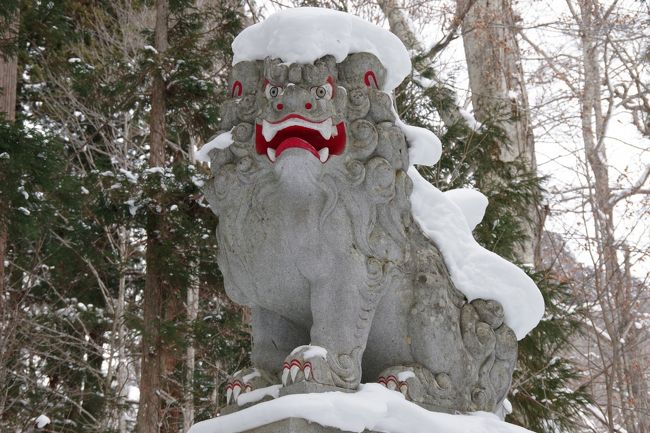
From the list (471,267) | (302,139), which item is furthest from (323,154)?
(471,267)

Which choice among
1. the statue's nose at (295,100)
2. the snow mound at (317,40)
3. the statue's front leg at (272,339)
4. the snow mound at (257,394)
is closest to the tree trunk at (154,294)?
the statue's front leg at (272,339)

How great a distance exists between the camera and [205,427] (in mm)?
3143

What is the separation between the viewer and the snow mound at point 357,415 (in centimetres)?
278

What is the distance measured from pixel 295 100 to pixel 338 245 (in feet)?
1.97

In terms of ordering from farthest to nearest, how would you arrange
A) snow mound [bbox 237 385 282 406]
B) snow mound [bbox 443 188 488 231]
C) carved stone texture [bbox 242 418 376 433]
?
snow mound [bbox 443 188 488 231]
snow mound [bbox 237 385 282 406]
carved stone texture [bbox 242 418 376 433]

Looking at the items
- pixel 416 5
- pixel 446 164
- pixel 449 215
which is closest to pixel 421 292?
pixel 449 215

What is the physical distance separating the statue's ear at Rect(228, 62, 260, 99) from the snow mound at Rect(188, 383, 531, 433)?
135cm

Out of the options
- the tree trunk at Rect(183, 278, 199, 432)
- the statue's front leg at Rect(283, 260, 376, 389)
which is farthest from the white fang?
the tree trunk at Rect(183, 278, 199, 432)

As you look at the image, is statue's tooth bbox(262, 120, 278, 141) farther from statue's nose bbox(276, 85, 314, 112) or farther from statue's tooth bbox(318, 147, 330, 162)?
statue's tooth bbox(318, 147, 330, 162)

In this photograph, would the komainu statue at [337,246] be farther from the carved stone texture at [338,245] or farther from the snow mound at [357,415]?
the snow mound at [357,415]

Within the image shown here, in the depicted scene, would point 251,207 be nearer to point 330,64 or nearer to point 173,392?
point 330,64

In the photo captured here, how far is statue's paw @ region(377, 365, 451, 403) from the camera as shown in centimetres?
321

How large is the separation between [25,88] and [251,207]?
9159mm

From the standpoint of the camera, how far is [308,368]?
2941 mm
